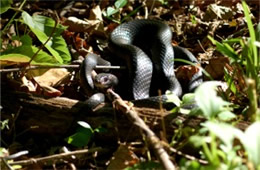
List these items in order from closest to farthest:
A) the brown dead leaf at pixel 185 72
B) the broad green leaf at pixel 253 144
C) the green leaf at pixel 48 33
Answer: the broad green leaf at pixel 253 144
the green leaf at pixel 48 33
the brown dead leaf at pixel 185 72

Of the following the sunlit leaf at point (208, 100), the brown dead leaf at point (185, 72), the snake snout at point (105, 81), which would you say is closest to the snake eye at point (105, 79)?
the snake snout at point (105, 81)

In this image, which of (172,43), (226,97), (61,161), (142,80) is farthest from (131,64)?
(61,161)

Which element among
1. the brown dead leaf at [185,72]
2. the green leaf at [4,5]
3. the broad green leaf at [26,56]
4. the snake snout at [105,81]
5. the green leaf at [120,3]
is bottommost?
the brown dead leaf at [185,72]

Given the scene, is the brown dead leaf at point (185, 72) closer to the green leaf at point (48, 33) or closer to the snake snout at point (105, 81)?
the snake snout at point (105, 81)

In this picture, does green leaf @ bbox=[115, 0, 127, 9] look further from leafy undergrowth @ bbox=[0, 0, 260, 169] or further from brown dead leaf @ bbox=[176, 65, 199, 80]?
brown dead leaf @ bbox=[176, 65, 199, 80]

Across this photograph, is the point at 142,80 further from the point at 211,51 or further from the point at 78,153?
the point at 78,153

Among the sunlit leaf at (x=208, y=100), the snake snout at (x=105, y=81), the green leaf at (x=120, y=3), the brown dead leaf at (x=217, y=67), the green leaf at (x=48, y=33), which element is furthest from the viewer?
the green leaf at (x=120, y=3)

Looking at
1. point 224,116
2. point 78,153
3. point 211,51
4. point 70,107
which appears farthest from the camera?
point 211,51
